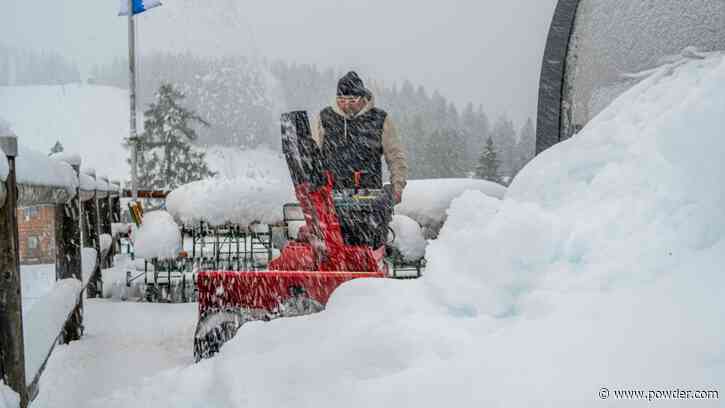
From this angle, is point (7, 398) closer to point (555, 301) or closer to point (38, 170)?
point (38, 170)

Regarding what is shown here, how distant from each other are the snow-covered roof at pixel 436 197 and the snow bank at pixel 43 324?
6.97 metres

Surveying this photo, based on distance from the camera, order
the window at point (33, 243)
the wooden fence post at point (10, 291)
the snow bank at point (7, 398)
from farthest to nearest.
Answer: the window at point (33, 243)
the wooden fence post at point (10, 291)
the snow bank at point (7, 398)

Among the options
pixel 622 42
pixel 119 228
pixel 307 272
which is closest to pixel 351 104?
pixel 307 272

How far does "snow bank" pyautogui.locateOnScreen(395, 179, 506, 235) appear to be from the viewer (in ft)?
34.7

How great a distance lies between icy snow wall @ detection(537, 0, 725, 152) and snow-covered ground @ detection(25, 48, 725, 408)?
1.72 metres

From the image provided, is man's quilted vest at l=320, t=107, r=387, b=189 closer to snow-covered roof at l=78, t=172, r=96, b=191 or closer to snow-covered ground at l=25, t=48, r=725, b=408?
snow-covered ground at l=25, t=48, r=725, b=408

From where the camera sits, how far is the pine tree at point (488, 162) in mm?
35491

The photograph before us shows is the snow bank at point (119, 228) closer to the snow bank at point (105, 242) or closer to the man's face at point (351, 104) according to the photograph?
the snow bank at point (105, 242)

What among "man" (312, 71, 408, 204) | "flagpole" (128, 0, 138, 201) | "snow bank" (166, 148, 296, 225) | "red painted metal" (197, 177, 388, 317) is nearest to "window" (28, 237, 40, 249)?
"flagpole" (128, 0, 138, 201)

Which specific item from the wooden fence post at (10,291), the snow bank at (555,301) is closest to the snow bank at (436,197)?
the snow bank at (555,301)

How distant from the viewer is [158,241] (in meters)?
8.59

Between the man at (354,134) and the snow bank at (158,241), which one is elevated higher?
the man at (354,134)

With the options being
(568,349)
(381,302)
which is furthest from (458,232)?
(568,349)

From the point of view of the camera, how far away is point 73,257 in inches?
202
